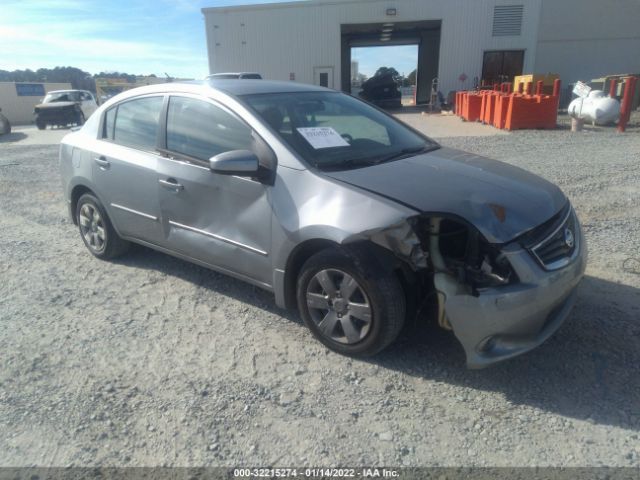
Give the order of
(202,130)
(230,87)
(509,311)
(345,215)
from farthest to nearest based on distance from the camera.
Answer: (230,87) < (202,130) < (345,215) < (509,311)

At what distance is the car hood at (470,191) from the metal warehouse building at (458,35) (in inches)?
1028

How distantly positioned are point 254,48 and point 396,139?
26.9 metres

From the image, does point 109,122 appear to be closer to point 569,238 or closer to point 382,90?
point 569,238

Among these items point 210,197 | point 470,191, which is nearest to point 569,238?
point 470,191

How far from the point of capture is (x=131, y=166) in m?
3.96

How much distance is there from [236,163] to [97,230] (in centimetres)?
240

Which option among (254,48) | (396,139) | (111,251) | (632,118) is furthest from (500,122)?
(254,48)

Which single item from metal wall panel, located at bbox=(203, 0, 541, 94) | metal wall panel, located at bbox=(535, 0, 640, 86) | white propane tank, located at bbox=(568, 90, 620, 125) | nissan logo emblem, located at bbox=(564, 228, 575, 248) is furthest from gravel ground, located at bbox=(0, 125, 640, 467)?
metal wall panel, located at bbox=(535, 0, 640, 86)

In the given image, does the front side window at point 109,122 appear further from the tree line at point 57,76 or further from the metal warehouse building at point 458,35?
the tree line at point 57,76

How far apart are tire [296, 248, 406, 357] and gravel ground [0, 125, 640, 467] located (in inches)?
6.4

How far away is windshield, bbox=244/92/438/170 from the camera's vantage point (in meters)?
3.20

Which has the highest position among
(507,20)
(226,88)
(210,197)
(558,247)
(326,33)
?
(507,20)

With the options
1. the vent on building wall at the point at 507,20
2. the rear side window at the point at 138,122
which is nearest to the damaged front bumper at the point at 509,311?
the rear side window at the point at 138,122

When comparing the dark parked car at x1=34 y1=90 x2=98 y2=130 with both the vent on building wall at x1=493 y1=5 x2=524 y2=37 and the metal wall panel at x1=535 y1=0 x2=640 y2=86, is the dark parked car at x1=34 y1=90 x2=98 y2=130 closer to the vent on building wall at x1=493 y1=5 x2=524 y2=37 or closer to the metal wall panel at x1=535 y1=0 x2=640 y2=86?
the vent on building wall at x1=493 y1=5 x2=524 y2=37
